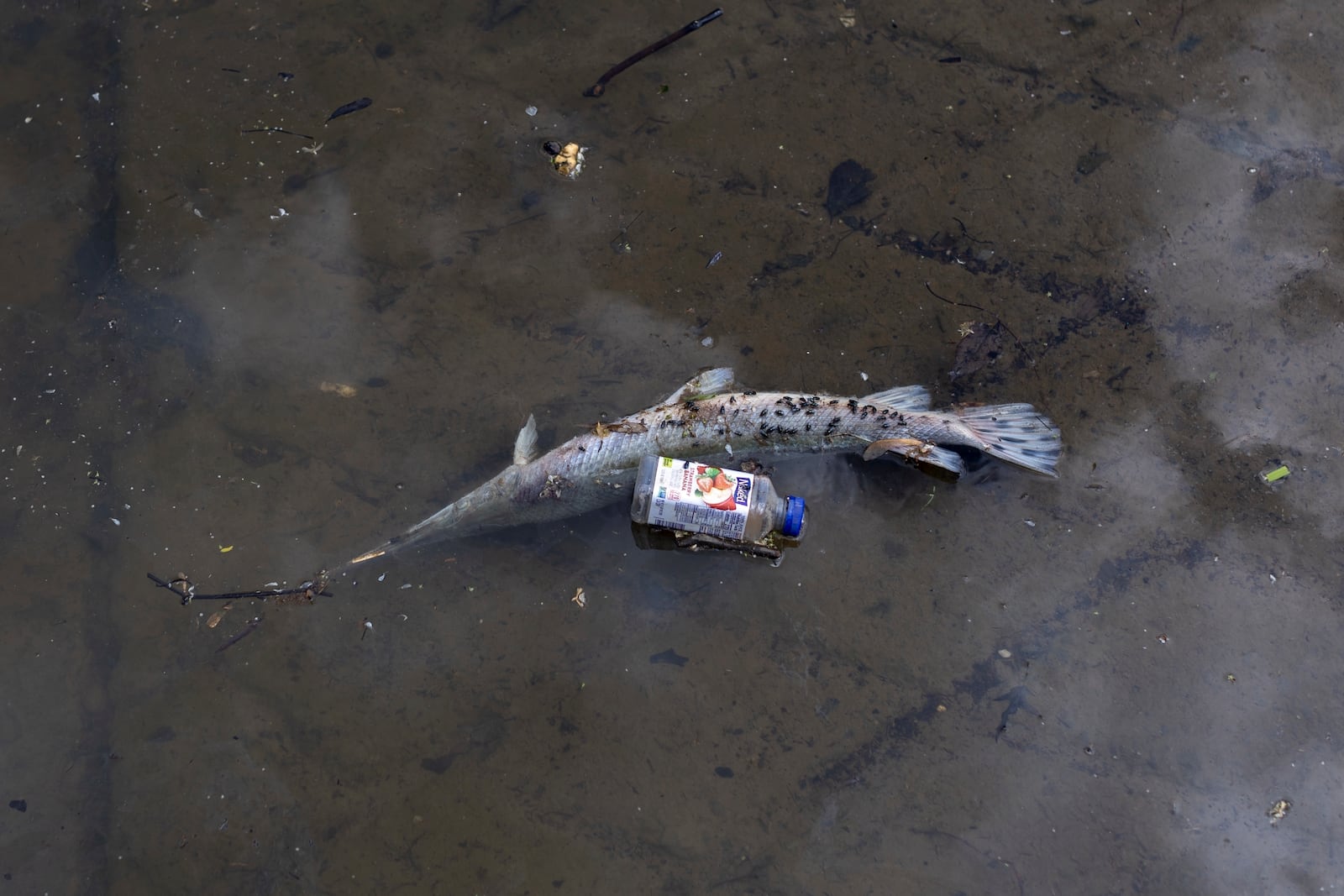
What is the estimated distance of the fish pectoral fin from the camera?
13.0 feet

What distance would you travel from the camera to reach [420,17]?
4852mm

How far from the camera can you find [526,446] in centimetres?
418

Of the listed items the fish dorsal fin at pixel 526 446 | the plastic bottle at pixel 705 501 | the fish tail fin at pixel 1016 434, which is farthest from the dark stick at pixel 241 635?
the fish tail fin at pixel 1016 434

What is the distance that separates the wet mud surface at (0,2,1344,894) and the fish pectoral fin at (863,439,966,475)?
176mm

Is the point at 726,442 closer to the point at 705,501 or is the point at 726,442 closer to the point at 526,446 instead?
the point at 705,501

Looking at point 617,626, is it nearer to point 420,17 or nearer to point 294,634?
point 294,634

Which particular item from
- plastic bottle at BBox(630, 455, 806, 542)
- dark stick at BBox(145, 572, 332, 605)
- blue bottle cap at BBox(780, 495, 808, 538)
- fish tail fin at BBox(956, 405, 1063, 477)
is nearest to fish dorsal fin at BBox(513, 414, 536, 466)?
plastic bottle at BBox(630, 455, 806, 542)

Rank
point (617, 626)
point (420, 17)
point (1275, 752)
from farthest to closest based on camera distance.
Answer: point (420, 17) < point (617, 626) < point (1275, 752)

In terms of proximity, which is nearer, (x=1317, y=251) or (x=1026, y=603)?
(x=1026, y=603)

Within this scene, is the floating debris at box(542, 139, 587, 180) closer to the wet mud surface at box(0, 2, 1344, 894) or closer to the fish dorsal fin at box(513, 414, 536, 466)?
the wet mud surface at box(0, 2, 1344, 894)

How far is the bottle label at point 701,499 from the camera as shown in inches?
142

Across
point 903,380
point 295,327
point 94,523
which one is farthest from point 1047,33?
point 94,523

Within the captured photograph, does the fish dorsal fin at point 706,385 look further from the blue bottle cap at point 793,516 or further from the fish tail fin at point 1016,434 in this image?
the fish tail fin at point 1016,434

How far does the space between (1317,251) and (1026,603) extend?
266cm
